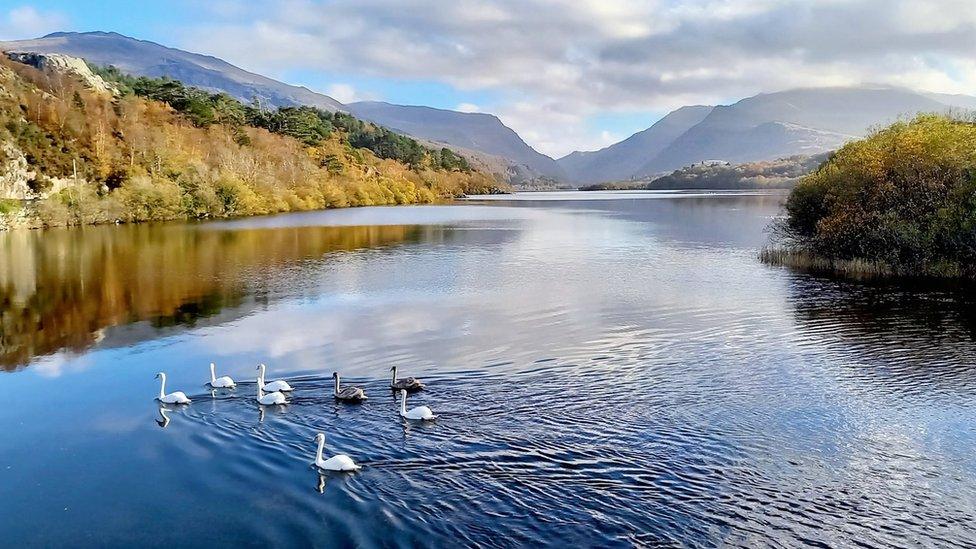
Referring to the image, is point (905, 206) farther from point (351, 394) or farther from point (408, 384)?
point (351, 394)

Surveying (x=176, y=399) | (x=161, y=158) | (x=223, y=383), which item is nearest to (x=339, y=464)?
(x=176, y=399)

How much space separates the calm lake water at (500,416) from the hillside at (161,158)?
48.0 m

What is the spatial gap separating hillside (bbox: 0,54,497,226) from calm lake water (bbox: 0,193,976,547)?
47975mm

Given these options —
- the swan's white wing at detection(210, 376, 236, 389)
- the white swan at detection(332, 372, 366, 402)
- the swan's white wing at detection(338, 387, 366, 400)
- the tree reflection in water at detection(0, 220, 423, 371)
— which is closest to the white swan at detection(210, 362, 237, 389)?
the swan's white wing at detection(210, 376, 236, 389)

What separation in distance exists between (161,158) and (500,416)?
8587 cm

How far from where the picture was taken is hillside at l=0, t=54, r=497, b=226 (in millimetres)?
75375

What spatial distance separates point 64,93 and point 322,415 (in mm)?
100744

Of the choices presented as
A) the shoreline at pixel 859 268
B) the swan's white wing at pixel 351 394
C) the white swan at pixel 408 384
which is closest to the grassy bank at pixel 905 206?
the shoreline at pixel 859 268

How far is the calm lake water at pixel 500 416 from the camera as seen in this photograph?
36.1ft

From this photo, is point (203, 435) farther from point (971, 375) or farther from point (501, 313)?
point (971, 375)

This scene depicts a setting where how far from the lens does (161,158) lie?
88.9m

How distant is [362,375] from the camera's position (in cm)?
1884

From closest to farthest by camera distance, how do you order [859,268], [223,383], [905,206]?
[223,383] → [905,206] → [859,268]

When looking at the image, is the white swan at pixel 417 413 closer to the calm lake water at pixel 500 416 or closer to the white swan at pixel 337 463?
the calm lake water at pixel 500 416
